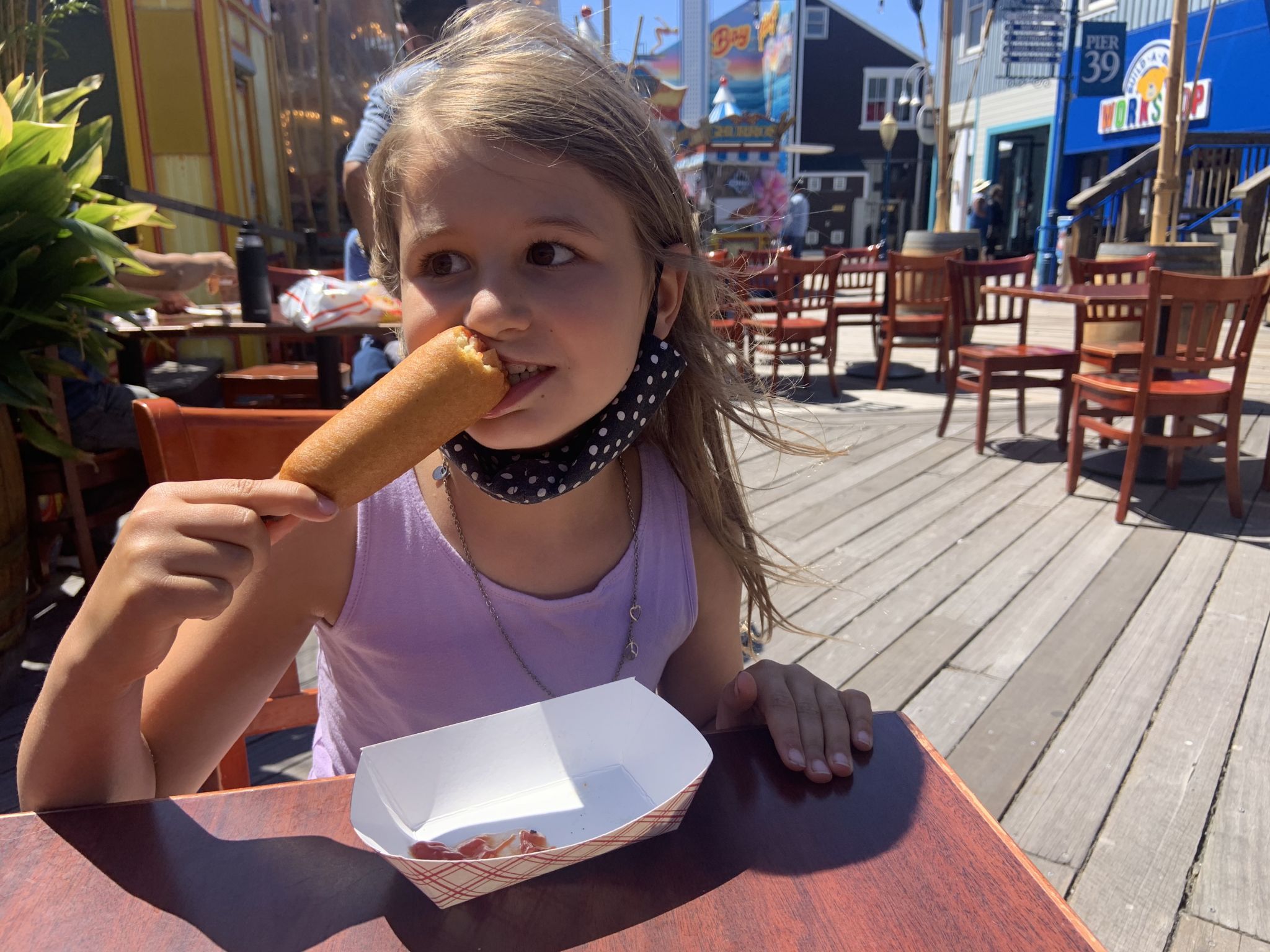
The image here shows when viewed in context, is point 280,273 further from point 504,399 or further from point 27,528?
point 504,399

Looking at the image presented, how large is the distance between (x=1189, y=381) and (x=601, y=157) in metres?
4.93

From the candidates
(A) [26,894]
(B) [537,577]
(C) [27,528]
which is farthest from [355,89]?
(A) [26,894]

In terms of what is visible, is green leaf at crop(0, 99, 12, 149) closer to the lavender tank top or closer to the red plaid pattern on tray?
the lavender tank top

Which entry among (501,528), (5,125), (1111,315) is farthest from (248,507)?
(1111,315)

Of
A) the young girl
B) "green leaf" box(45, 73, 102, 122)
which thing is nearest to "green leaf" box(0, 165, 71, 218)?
"green leaf" box(45, 73, 102, 122)

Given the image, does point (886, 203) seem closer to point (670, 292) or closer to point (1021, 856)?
point (670, 292)

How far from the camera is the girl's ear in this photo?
144 centimetres

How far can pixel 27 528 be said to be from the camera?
304 centimetres

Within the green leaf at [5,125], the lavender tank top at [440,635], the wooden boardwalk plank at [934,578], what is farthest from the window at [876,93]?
the lavender tank top at [440,635]

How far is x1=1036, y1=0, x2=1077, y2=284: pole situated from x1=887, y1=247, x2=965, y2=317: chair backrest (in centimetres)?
1071

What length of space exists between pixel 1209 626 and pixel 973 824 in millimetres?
3238

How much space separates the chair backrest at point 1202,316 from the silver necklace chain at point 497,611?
3.70 m

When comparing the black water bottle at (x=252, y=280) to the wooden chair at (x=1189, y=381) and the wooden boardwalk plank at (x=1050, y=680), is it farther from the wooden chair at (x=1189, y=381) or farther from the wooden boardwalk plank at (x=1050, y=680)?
the wooden chair at (x=1189, y=381)

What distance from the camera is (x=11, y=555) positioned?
2.83 m
